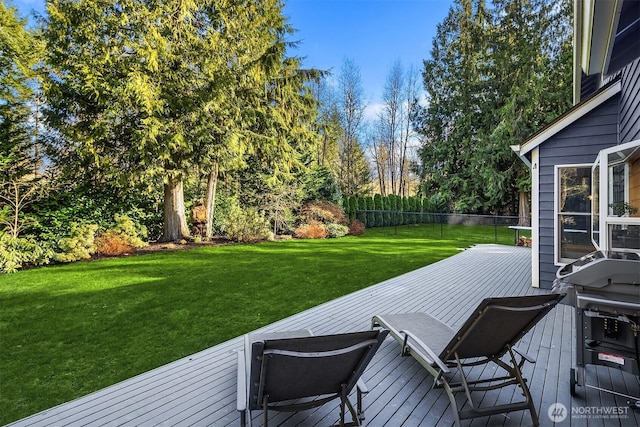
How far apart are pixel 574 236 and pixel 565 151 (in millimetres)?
1430

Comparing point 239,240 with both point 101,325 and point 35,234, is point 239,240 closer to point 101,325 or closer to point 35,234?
point 35,234

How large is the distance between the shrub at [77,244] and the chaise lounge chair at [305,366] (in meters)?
8.40

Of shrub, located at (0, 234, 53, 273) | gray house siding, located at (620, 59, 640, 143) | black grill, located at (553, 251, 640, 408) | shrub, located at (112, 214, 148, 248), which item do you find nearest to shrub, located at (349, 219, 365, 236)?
shrub, located at (112, 214, 148, 248)

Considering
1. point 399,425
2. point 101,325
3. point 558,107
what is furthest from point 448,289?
point 558,107

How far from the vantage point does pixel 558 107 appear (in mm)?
17828

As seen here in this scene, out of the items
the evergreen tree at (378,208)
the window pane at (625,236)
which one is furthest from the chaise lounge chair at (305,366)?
the evergreen tree at (378,208)

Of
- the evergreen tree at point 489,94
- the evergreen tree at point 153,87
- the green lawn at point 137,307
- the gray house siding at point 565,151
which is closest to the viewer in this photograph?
the green lawn at point 137,307

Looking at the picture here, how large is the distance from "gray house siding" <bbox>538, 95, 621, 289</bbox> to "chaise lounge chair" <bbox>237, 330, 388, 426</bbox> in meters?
5.30

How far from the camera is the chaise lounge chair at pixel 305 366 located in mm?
1704

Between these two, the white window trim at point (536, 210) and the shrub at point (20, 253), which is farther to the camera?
the shrub at point (20, 253)

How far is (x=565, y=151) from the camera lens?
5.48 m

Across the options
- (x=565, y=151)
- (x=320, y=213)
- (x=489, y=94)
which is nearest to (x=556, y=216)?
(x=565, y=151)

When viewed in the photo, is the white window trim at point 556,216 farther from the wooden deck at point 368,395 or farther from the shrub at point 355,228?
the shrub at point 355,228

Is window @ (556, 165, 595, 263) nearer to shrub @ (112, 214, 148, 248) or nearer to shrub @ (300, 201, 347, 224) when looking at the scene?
shrub @ (300, 201, 347, 224)
